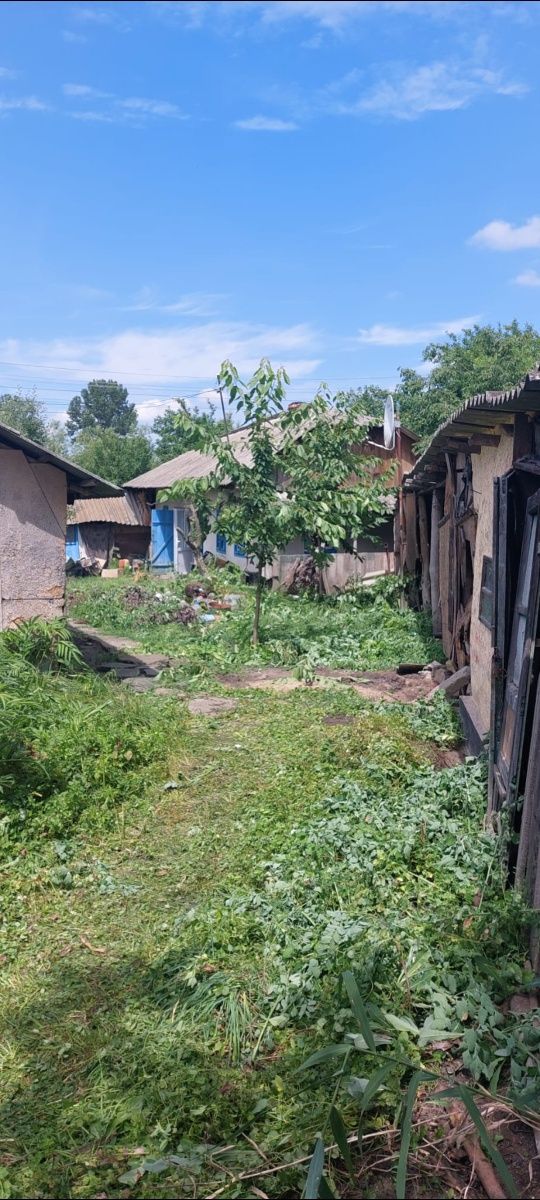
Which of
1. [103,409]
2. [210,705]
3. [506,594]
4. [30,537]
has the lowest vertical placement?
[210,705]

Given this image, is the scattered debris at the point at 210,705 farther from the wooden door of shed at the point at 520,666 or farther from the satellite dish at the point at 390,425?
the satellite dish at the point at 390,425

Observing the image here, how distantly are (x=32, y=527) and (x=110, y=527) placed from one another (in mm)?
20223

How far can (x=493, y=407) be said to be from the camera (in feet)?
15.0

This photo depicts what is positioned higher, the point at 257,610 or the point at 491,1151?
the point at 257,610

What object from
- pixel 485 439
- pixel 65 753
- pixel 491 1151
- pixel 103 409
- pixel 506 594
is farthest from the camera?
pixel 103 409

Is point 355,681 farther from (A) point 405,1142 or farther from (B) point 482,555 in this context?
(A) point 405,1142

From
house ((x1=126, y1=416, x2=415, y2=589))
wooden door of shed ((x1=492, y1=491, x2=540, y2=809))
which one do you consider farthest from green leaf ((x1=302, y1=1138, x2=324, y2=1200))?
house ((x1=126, y1=416, x2=415, y2=589))

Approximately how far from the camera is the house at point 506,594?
13.0 ft

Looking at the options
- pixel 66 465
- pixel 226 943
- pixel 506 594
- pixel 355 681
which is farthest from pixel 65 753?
pixel 355 681

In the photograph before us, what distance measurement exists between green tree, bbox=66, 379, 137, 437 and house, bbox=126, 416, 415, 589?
5216 cm

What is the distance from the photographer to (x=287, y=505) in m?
11.1

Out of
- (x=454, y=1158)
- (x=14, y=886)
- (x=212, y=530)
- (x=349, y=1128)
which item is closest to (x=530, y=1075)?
(x=454, y=1158)

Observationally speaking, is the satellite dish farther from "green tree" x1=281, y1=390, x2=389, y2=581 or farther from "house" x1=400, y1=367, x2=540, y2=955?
"house" x1=400, y1=367, x2=540, y2=955

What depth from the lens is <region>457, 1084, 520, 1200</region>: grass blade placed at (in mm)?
2307
